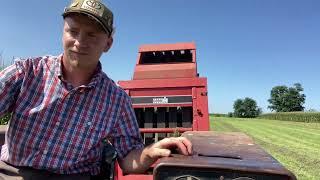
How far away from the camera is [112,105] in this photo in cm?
274

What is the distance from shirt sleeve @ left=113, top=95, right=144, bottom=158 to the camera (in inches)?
109

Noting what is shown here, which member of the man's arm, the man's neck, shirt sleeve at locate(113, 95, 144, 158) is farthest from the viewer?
shirt sleeve at locate(113, 95, 144, 158)

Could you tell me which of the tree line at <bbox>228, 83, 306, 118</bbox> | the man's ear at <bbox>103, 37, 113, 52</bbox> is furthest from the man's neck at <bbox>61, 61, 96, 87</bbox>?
the tree line at <bbox>228, 83, 306, 118</bbox>

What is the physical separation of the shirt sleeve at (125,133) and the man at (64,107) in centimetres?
10

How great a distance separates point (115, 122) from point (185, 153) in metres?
0.70

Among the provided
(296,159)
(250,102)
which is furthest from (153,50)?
(250,102)

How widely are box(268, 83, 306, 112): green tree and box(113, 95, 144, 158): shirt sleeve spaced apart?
12646 cm

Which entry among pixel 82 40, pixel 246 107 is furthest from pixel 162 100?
pixel 246 107

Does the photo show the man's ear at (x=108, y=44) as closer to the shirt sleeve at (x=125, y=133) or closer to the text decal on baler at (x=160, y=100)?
the shirt sleeve at (x=125, y=133)

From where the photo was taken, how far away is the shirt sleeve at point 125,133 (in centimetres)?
277

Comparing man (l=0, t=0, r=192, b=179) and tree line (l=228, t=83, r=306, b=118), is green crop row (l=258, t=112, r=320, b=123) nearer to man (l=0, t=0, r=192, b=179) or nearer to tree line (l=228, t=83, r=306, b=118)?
tree line (l=228, t=83, r=306, b=118)

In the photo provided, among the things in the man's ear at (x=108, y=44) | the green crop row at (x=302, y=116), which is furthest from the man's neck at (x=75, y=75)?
the green crop row at (x=302, y=116)

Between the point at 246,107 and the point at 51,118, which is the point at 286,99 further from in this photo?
the point at 51,118

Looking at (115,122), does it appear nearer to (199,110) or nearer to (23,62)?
(23,62)
